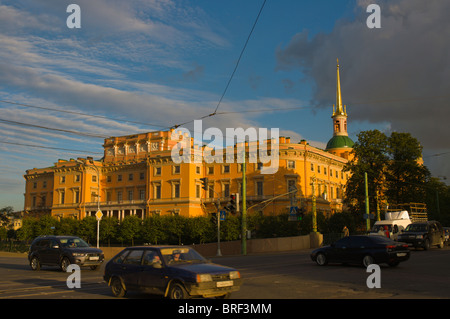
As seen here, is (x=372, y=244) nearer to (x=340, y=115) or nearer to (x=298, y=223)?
(x=298, y=223)

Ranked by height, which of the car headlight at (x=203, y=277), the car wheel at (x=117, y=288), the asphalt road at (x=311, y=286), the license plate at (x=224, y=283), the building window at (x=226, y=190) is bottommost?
the asphalt road at (x=311, y=286)

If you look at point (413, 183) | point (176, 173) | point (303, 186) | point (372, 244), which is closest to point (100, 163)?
point (176, 173)

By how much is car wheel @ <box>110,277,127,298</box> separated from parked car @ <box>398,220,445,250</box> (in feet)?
76.9

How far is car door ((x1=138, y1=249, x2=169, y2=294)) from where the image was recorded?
Answer: 10.9 m

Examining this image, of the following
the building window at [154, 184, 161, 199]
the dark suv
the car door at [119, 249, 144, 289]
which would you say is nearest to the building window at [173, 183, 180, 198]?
the building window at [154, 184, 161, 199]

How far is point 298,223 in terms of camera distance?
174 feet

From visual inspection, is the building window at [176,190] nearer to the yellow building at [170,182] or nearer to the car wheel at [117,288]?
the yellow building at [170,182]

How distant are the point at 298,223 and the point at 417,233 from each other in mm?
23068

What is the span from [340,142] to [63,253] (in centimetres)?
8726

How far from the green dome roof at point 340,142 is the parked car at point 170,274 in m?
92.7

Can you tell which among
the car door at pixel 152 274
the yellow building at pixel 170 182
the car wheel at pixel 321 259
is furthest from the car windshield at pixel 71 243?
the yellow building at pixel 170 182

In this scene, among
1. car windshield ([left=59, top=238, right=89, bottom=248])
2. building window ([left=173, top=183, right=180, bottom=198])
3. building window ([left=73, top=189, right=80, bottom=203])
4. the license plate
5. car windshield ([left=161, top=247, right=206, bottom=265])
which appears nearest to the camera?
the license plate

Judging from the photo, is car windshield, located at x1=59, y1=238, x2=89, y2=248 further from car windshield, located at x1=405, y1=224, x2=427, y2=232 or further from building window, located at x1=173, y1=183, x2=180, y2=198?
building window, located at x1=173, y1=183, x2=180, y2=198

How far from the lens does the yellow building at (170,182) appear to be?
72.6m
